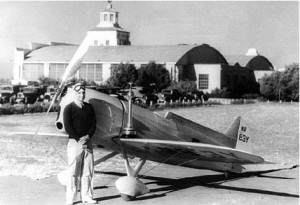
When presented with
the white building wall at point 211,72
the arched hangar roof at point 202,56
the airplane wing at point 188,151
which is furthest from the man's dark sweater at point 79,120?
the white building wall at point 211,72

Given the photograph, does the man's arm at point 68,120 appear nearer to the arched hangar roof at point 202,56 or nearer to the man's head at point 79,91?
the man's head at point 79,91

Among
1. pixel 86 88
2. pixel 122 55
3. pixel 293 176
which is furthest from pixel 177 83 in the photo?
pixel 86 88

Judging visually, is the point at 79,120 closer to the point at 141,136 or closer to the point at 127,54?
the point at 141,136

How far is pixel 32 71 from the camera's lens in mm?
59500

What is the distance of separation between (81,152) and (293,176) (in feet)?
18.7

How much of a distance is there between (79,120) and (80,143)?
373mm

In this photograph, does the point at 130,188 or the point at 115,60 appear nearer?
the point at 130,188

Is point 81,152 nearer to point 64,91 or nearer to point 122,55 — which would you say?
point 64,91

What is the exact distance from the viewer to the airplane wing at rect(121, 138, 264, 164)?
24.0 ft

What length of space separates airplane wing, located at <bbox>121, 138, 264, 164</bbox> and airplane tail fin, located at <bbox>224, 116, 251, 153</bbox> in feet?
3.71

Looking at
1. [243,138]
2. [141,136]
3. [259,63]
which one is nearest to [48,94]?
[243,138]

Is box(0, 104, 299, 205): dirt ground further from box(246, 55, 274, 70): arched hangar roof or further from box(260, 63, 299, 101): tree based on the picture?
box(246, 55, 274, 70): arched hangar roof

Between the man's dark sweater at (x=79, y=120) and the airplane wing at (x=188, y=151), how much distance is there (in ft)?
2.39

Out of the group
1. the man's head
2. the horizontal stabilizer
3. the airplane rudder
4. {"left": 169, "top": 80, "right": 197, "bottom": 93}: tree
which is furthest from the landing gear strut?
{"left": 169, "top": 80, "right": 197, "bottom": 93}: tree
